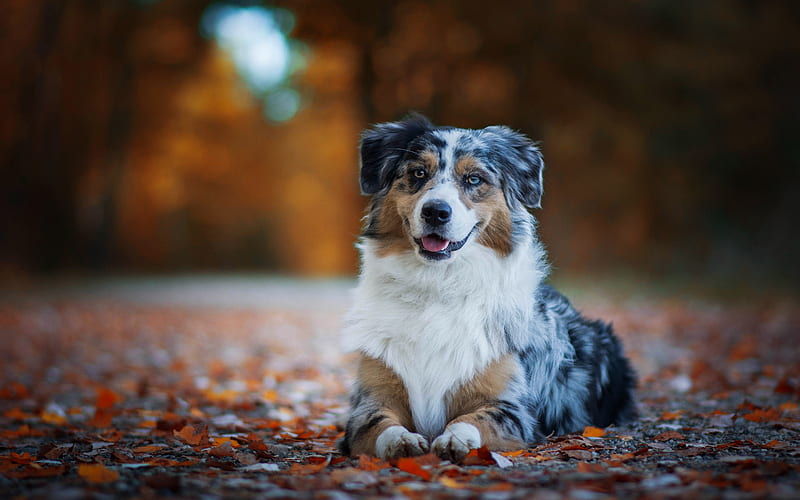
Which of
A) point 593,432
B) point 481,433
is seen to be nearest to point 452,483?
point 481,433

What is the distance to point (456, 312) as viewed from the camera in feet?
15.0

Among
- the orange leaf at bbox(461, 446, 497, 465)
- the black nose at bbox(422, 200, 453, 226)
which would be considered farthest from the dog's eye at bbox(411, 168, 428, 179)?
the orange leaf at bbox(461, 446, 497, 465)

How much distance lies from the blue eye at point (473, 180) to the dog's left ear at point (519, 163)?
22 cm

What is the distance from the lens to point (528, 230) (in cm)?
492

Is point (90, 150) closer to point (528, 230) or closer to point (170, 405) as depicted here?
point (170, 405)

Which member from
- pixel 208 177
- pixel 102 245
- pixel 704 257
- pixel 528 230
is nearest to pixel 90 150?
pixel 102 245

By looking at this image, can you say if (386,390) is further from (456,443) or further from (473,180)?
(473,180)

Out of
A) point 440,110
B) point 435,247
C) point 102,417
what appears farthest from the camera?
point 440,110

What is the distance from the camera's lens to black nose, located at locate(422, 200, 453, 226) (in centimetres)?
443

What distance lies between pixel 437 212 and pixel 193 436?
2.05 m

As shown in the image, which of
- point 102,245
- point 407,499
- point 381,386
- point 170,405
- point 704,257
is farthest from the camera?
point 102,245

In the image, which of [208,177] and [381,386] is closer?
[381,386]

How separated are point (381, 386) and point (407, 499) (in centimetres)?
125

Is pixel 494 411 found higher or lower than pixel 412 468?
higher
